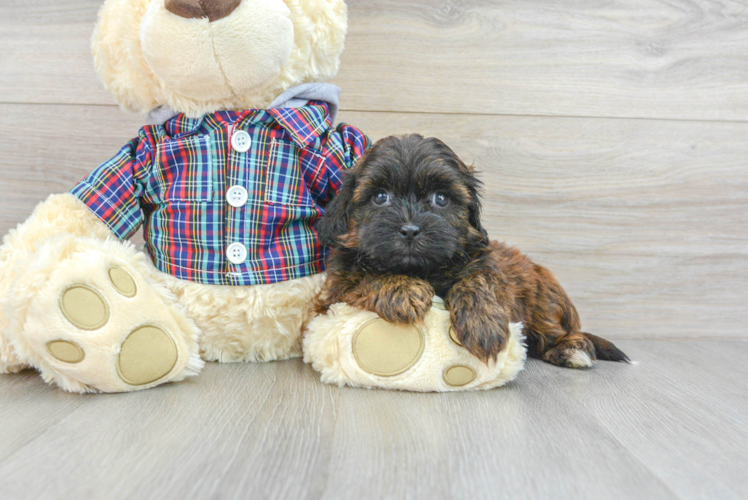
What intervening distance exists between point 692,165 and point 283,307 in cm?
154

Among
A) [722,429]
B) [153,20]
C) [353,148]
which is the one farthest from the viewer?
[353,148]

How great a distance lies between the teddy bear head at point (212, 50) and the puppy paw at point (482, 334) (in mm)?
763

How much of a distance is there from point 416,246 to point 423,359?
0.83 feet

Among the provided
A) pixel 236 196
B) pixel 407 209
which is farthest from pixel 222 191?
pixel 407 209

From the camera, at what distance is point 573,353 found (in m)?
1.46

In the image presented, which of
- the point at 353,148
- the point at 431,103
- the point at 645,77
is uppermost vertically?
the point at 645,77

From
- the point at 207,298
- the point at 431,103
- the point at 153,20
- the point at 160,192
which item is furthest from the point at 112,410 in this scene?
the point at 431,103

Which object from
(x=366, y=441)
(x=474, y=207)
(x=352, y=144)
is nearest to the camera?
(x=366, y=441)

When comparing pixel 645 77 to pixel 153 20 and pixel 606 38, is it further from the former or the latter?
pixel 153 20

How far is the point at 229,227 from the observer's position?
4.35 ft

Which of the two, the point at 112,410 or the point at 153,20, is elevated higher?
the point at 153,20

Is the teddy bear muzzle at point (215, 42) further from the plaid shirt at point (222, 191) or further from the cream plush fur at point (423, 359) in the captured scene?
the cream plush fur at point (423, 359)

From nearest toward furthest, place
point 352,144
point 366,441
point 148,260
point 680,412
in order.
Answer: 1. point 366,441
2. point 680,412
3. point 148,260
4. point 352,144

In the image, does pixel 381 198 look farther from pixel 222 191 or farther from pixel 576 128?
pixel 576 128
